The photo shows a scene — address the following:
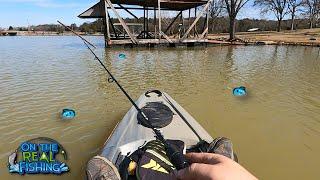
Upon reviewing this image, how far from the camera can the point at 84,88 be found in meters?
10.3

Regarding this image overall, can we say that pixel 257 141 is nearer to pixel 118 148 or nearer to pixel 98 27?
pixel 118 148

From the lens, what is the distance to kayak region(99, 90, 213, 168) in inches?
160

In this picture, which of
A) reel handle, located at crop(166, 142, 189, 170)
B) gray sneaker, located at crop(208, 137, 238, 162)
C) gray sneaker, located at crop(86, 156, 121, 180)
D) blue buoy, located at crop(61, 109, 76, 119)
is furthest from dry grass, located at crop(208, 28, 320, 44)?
gray sneaker, located at crop(86, 156, 121, 180)

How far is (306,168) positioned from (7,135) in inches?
220

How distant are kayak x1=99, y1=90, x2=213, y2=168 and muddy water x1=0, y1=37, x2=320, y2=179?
912 mm

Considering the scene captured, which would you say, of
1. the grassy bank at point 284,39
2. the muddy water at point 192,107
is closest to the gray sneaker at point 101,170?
the muddy water at point 192,107

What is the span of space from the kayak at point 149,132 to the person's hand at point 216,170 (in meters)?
1.58

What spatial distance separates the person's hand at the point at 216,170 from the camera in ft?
6.37

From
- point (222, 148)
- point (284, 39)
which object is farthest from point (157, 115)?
point (284, 39)

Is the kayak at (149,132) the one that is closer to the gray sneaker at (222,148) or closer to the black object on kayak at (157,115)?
the black object on kayak at (157,115)

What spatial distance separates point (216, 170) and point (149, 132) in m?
2.47

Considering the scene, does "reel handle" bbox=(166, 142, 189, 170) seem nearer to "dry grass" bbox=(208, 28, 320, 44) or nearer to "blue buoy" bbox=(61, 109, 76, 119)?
"blue buoy" bbox=(61, 109, 76, 119)

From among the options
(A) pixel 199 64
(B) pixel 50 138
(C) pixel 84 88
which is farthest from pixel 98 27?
(B) pixel 50 138

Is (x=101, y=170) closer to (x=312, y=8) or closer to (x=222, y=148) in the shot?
(x=222, y=148)
